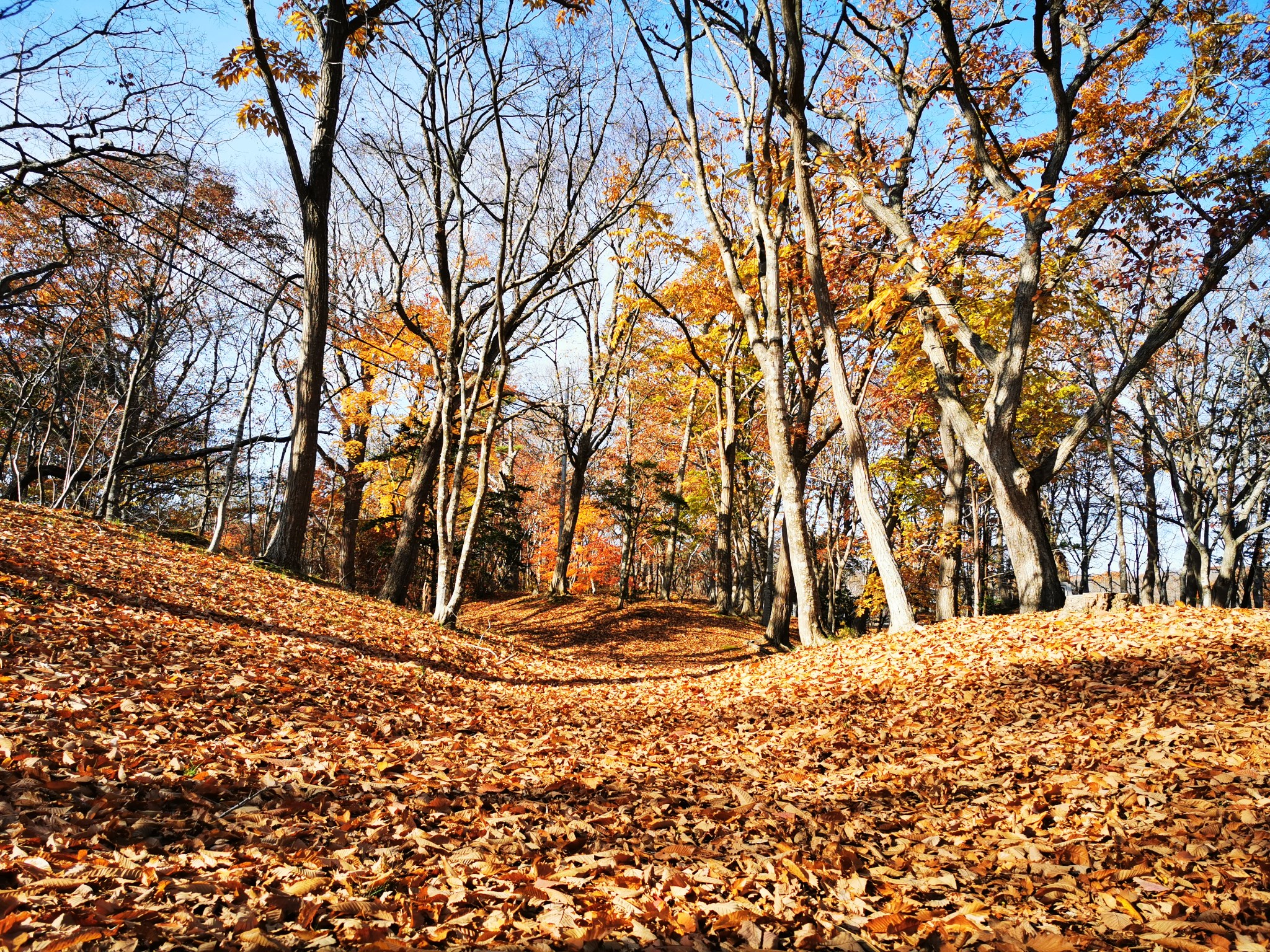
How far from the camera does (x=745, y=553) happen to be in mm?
19688

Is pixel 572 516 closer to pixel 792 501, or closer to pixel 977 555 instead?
pixel 792 501

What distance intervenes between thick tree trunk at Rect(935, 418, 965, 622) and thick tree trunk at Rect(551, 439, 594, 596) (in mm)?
9881

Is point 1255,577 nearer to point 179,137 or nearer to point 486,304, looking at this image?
point 486,304

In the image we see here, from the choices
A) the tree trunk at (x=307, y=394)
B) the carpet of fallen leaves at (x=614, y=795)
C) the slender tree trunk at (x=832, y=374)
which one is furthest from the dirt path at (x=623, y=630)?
the carpet of fallen leaves at (x=614, y=795)

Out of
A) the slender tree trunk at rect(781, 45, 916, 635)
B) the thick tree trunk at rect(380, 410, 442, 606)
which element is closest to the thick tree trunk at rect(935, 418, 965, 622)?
the slender tree trunk at rect(781, 45, 916, 635)

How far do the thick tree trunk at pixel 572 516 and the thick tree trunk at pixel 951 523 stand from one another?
988 centimetres

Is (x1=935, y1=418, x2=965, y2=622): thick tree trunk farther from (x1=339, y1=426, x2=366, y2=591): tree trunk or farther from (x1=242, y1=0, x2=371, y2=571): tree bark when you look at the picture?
(x1=339, y1=426, x2=366, y2=591): tree trunk

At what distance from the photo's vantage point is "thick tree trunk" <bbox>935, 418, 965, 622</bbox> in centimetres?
1133

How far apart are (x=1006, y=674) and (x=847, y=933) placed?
4070 mm

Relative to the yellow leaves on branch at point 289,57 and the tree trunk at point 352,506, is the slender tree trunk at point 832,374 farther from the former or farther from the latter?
the tree trunk at point 352,506

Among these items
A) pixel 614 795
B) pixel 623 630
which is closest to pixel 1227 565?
pixel 623 630

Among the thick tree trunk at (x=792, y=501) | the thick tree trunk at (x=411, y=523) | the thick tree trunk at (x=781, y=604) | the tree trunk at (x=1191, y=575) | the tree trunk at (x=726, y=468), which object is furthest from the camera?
the tree trunk at (x=1191, y=575)

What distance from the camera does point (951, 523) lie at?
13.1m

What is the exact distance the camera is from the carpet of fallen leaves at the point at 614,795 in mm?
2135
